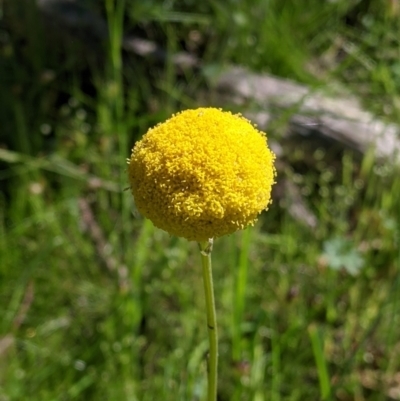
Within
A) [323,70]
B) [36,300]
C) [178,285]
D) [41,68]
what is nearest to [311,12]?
[323,70]

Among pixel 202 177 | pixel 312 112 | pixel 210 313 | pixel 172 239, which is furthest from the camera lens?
pixel 312 112

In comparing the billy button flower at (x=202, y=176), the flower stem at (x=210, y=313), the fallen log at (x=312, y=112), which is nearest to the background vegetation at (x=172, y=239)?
the fallen log at (x=312, y=112)

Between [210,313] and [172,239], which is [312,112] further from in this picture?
[210,313]

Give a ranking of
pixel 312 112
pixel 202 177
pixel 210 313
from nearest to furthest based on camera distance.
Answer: pixel 202 177 < pixel 210 313 < pixel 312 112

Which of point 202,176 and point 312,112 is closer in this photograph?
point 202,176

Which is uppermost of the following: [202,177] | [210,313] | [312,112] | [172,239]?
[202,177]

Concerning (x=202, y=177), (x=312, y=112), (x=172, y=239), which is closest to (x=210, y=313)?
(x=202, y=177)

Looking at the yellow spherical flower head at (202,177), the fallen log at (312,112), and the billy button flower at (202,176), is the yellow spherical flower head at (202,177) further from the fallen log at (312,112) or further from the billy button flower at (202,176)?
the fallen log at (312,112)

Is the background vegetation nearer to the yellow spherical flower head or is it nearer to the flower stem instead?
the flower stem

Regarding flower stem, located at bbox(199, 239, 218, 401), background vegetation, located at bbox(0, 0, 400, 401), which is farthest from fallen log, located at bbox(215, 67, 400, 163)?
flower stem, located at bbox(199, 239, 218, 401)
